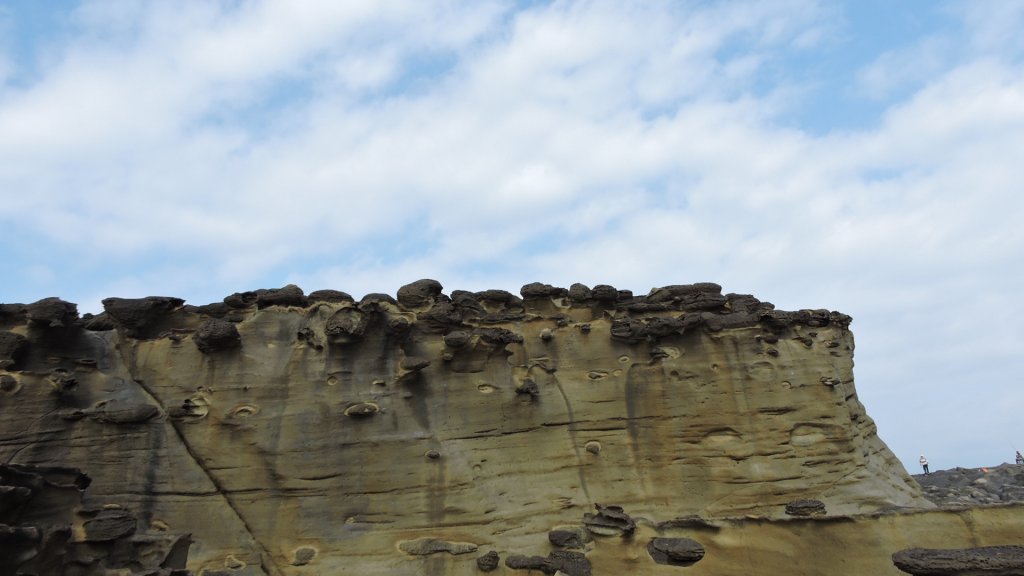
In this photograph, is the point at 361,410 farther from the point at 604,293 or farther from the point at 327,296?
the point at 604,293

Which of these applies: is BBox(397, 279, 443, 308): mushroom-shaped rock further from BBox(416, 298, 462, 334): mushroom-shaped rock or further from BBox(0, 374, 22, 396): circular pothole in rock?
BBox(0, 374, 22, 396): circular pothole in rock

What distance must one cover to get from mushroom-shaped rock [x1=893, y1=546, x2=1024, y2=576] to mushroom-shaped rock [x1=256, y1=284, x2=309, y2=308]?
11.2m

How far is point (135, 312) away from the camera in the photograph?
42.9ft

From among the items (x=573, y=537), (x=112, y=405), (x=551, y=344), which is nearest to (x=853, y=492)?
(x=573, y=537)

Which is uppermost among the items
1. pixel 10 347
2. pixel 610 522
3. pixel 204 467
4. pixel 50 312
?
pixel 50 312

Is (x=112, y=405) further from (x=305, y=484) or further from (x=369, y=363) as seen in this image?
(x=369, y=363)

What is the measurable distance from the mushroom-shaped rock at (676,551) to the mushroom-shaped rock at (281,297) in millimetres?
8314

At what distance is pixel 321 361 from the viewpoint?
1328 centimetres

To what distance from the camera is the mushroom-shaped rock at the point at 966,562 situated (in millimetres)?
6527

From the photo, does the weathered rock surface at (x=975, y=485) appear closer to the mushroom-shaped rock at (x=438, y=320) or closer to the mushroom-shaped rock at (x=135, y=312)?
the mushroom-shaped rock at (x=438, y=320)

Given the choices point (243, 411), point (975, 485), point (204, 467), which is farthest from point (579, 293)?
point (975, 485)

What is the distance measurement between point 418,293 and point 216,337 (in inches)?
160

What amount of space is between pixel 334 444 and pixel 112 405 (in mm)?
4148

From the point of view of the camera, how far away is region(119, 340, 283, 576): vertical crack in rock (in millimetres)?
11992
